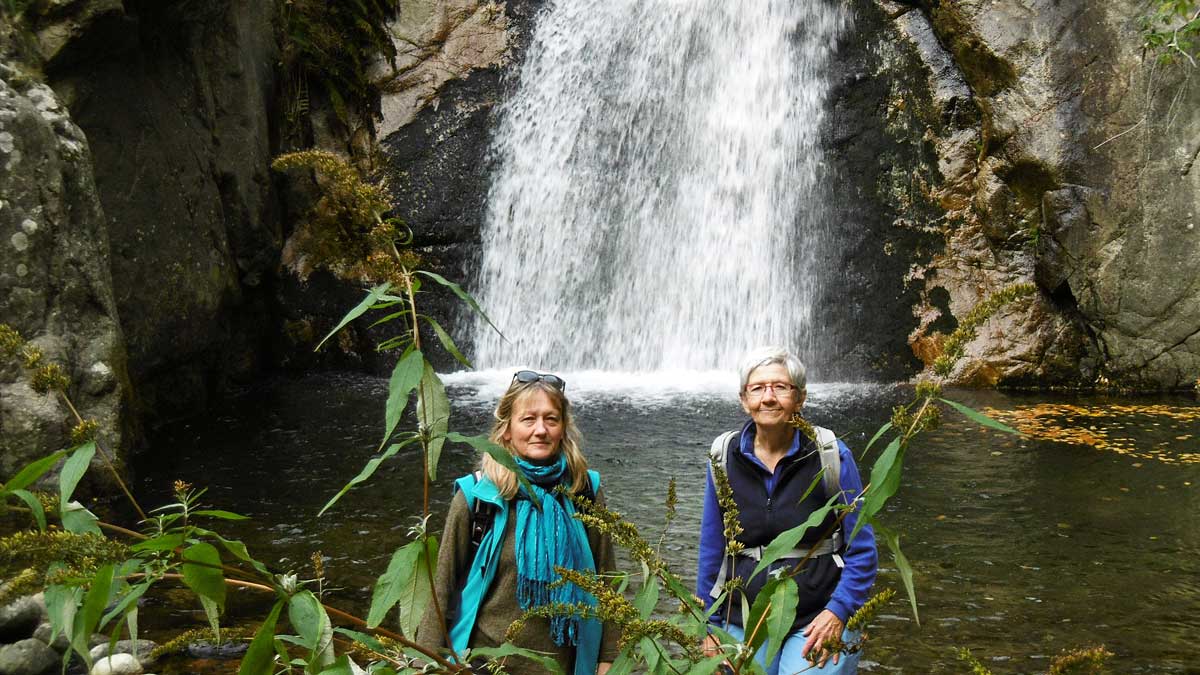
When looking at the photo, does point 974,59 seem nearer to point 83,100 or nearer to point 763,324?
point 763,324

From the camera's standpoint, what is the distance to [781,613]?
4.59ft

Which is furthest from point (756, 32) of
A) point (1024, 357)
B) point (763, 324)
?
point (1024, 357)

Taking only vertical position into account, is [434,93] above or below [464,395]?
above

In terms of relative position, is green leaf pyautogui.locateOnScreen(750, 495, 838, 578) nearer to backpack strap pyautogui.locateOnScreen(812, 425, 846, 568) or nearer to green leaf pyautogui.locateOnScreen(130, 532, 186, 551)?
green leaf pyautogui.locateOnScreen(130, 532, 186, 551)

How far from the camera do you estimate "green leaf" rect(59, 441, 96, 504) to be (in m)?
1.38

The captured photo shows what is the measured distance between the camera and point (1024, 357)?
11.5 m

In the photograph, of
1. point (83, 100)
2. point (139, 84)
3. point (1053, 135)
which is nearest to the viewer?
point (83, 100)

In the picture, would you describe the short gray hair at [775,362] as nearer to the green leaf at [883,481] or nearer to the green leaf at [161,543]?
the green leaf at [883,481]

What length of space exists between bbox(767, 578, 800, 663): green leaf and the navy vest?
1.48 m

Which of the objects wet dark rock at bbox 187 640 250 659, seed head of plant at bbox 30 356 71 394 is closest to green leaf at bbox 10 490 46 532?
seed head of plant at bbox 30 356 71 394

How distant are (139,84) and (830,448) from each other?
811 centimetres

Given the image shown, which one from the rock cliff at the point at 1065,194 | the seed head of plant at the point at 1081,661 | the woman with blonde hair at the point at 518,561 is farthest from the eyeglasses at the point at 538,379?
the rock cliff at the point at 1065,194

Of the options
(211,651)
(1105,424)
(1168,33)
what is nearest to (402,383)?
(211,651)

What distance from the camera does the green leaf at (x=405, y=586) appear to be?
1.44 m
